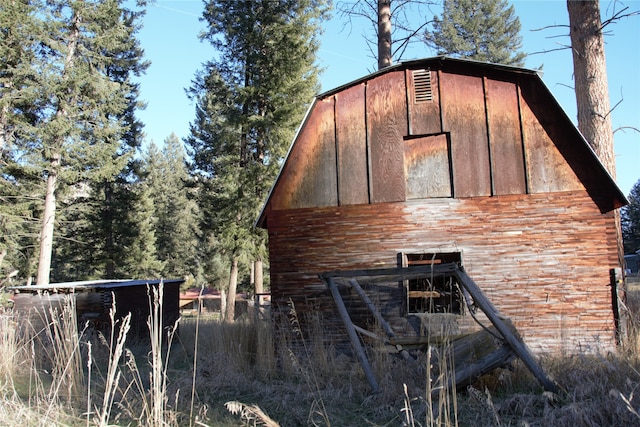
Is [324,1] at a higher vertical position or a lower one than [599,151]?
higher

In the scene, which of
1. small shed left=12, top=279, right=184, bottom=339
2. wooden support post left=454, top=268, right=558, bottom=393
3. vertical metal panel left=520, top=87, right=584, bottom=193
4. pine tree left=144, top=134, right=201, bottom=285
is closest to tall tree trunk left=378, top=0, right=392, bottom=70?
vertical metal panel left=520, top=87, right=584, bottom=193

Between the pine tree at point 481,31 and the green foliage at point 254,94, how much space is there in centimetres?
1354

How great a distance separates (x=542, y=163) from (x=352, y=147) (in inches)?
135

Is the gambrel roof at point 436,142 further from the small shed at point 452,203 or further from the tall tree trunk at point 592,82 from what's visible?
the tall tree trunk at point 592,82

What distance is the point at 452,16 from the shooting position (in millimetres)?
30641

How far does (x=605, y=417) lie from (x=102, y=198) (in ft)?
75.6

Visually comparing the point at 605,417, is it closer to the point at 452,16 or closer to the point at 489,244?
the point at 489,244

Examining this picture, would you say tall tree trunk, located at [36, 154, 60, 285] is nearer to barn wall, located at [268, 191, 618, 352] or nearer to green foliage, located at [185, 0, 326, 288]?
green foliage, located at [185, 0, 326, 288]

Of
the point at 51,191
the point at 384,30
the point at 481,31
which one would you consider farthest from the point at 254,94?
the point at 481,31

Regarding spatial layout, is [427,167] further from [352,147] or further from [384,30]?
[384,30]

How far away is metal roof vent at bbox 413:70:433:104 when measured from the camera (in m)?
8.95

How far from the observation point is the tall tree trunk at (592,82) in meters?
9.48

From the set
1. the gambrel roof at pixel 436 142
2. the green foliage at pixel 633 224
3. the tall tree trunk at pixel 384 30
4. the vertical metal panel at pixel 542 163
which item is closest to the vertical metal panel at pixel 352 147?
the gambrel roof at pixel 436 142

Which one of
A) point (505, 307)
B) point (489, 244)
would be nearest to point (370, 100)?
point (489, 244)
